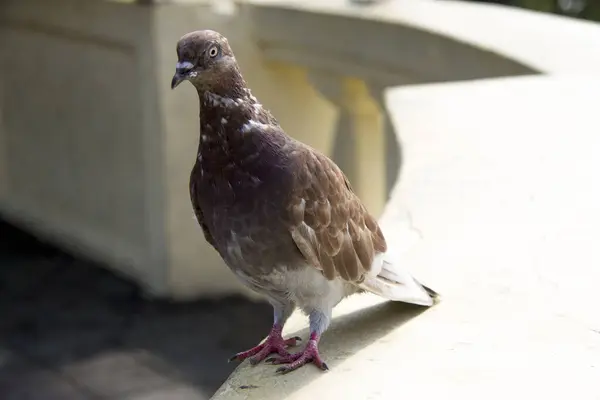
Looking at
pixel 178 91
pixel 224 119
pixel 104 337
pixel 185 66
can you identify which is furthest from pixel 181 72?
pixel 178 91

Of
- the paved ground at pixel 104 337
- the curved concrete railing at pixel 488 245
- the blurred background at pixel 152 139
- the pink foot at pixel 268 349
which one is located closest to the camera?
the curved concrete railing at pixel 488 245

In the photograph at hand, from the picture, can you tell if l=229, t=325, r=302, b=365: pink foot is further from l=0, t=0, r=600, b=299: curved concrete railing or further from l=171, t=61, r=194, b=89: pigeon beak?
l=0, t=0, r=600, b=299: curved concrete railing

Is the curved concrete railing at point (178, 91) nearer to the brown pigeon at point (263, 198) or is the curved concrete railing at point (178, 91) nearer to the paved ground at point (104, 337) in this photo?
the paved ground at point (104, 337)

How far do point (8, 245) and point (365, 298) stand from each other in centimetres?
592

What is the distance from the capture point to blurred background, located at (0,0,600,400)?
16.7 feet

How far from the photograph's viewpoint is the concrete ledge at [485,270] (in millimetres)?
1884

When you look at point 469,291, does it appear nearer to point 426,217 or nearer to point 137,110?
point 426,217

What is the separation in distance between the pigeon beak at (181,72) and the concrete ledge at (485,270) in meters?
0.66

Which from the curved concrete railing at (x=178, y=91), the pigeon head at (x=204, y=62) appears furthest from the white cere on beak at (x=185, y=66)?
the curved concrete railing at (x=178, y=91)

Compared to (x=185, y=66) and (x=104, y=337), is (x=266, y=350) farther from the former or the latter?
(x=104, y=337)

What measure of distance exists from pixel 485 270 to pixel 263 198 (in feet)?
2.46

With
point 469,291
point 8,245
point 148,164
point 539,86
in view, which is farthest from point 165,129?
point 469,291

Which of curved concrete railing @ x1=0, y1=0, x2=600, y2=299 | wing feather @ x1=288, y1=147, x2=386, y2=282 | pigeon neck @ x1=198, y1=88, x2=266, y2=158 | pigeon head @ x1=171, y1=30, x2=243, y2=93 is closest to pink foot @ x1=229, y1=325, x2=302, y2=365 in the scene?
wing feather @ x1=288, y1=147, x2=386, y2=282

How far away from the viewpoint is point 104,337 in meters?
5.86
